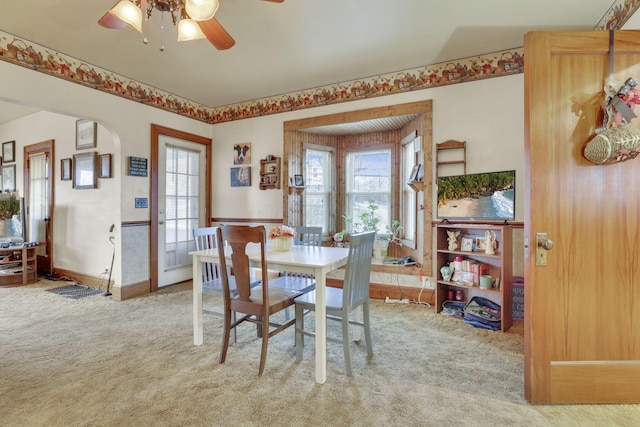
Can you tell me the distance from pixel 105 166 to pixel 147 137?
63 centimetres

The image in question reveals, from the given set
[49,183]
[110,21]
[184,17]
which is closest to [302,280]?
[184,17]

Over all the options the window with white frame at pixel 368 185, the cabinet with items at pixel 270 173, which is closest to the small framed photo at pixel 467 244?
the window with white frame at pixel 368 185

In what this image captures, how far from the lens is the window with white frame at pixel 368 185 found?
4.35m

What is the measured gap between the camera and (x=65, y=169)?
4512 mm

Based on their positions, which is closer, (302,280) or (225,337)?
(225,337)

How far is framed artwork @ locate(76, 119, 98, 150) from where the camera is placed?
4.11 metres

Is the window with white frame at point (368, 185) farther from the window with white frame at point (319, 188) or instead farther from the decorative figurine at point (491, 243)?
the decorative figurine at point (491, 243)

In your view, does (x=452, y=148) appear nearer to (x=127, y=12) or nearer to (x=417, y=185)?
(x=417, y=185)

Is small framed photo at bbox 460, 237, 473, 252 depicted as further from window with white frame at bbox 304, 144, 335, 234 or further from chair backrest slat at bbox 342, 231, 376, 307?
window with white frame at bbox 304, 144, 335, 234

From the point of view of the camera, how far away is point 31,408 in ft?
5.59

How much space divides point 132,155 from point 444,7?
12.0ft

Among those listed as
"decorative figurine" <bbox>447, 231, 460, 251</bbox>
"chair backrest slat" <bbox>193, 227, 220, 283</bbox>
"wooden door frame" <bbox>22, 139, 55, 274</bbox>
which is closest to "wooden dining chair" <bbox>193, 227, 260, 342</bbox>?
"chair backrest slat" <bbox>193, 227, 220, 283</bbox>

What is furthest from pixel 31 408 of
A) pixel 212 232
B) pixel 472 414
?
pixel 472 414

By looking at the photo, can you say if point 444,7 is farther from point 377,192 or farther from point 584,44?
point 377,192
